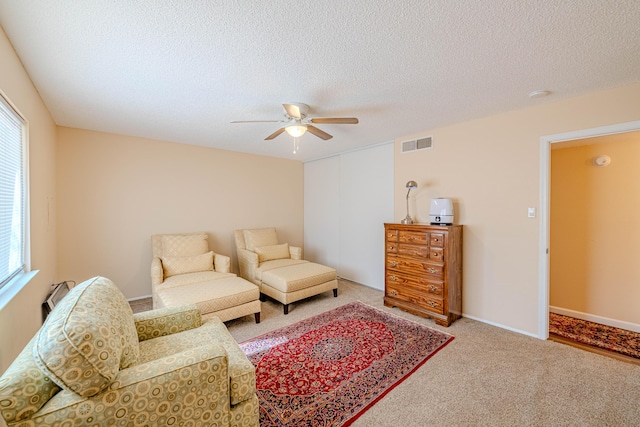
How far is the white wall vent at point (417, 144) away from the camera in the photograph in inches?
139

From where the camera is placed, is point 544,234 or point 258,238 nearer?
point 544,234

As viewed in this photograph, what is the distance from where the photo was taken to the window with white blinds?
168 centimetres

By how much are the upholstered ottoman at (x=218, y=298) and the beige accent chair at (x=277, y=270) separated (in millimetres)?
448

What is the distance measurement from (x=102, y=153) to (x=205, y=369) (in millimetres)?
3748

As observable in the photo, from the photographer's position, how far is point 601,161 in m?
3.09

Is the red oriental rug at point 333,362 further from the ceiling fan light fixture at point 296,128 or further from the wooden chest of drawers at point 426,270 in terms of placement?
the ceiling fan light fixture at point 296,128

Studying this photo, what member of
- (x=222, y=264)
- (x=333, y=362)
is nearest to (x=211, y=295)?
(x=222, y=264)

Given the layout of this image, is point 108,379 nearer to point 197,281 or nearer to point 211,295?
point 211,295

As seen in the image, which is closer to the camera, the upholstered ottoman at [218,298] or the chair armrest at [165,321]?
the chair armrest at [165,321]

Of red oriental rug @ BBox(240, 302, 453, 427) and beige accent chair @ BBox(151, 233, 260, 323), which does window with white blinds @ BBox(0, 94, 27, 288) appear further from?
red oriental rug @ BBox(240, 302, 453, 427)

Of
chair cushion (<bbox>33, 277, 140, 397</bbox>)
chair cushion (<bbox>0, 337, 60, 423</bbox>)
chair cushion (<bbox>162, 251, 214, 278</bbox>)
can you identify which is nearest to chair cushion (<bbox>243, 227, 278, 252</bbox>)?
chair cushion (<bbox>162, 251, 214, 278</bbox>)

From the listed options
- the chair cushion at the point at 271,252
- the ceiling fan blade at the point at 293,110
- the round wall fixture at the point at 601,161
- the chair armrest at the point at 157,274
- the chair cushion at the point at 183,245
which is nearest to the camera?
the ceiling fan blade at the point at 293,110

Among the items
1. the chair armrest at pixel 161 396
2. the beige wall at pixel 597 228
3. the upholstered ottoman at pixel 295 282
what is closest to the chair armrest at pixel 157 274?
the upholstered ottoman at pixel 295 282

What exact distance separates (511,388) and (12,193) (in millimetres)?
3911
